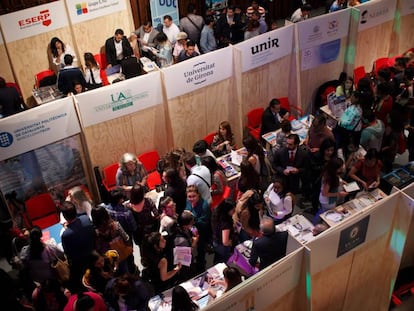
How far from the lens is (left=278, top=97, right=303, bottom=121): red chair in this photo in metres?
8.32

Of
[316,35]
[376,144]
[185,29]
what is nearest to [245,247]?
[376,144]

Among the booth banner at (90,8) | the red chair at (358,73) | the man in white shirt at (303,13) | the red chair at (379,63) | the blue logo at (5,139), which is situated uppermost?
the booth banner at (90,8)

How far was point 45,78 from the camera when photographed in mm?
8438

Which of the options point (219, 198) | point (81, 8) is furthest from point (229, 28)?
point (219, 198)

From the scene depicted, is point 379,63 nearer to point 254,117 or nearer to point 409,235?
point 254,117

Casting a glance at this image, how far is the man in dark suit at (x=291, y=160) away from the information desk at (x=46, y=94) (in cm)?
375

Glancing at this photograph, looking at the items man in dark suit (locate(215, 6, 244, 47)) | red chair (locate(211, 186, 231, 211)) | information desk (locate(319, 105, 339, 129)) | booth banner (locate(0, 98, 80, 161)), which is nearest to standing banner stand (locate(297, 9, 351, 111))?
information desk (locate(319, 105, 339, 129))

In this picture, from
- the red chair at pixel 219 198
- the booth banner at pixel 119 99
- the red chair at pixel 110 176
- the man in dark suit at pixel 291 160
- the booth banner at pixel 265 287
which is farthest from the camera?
the red chair at pixel 110 176

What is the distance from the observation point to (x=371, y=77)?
838 centimetres

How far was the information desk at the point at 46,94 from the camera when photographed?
8.04m

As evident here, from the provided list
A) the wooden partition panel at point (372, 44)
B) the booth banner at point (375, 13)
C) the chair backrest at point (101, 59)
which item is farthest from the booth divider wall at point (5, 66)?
the wooden partition panel at point (372, 44)

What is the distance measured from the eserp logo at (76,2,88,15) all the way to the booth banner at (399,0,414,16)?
5.80m

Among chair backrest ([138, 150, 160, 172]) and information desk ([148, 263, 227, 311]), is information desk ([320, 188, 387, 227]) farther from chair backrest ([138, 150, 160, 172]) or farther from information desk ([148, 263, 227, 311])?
chair backrest ([138, 150, 160, 172])

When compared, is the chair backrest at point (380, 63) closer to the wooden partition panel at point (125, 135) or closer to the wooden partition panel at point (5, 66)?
the wooden partition panel at point (125, 135)
